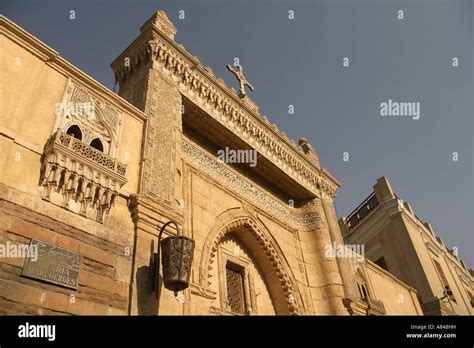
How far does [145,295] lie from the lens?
13.8ft

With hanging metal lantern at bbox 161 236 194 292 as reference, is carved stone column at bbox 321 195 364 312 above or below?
above

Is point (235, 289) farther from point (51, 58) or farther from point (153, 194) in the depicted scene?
point (51, 58)

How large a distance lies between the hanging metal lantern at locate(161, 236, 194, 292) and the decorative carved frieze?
2.78 metres

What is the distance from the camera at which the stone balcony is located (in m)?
4.00

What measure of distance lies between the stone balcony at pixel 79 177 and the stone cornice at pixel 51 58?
1.04 m

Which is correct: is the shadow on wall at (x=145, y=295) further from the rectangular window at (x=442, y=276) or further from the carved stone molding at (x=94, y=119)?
the rectangular window at (x=442, y=276)

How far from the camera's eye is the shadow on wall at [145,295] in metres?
4.12

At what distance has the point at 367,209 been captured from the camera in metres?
14.9

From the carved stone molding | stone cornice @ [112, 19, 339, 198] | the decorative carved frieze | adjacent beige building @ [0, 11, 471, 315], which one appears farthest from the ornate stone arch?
the carved stone molding

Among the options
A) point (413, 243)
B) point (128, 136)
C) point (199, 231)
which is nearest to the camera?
point (128, 136)

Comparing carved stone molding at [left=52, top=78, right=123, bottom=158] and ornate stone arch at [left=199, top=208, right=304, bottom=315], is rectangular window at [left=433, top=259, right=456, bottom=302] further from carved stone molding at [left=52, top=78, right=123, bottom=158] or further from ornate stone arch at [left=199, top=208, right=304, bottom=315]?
carved stone molding at [left=52, top=78, right=123, bottom=158]

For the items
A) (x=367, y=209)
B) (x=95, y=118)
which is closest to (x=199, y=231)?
(x=95, y=118)
